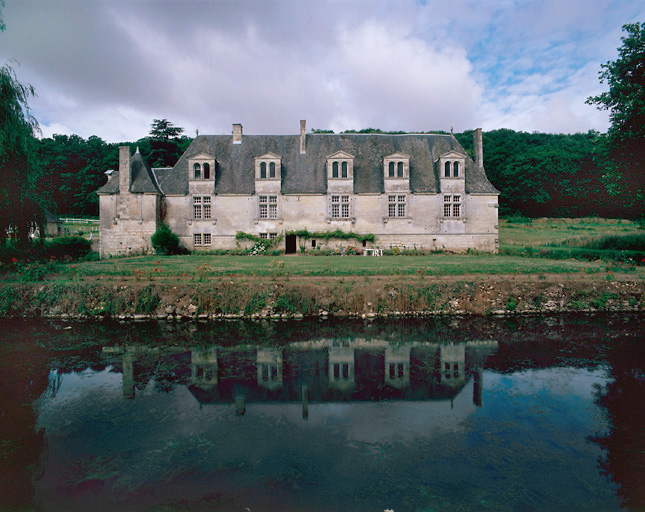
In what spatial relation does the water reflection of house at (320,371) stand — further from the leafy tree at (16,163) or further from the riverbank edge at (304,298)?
the leafy tree at (16,163)

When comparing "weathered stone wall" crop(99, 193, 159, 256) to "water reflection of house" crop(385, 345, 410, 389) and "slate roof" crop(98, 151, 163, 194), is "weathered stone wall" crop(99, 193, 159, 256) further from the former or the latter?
"water reflection of house" crop(385, 345, 410, 389)

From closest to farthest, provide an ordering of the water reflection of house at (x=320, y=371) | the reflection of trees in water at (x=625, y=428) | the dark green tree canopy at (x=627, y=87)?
the reflection of trees in water at (x=625, y=428)
the water reflection of house at (x=320, y=371)
the dark green tree canopy at (x=627, y=87)

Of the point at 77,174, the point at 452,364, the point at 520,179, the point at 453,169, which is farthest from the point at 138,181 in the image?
the point at 520,179

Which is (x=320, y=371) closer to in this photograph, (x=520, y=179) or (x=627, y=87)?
(x=627, y=87)

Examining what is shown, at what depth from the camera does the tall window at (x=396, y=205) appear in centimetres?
3281

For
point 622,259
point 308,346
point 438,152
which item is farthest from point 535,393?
point 438,152

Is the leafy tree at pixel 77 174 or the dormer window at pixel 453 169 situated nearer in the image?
the dormer window at pixel 453 169

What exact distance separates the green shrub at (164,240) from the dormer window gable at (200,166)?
188 inches

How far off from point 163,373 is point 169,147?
5261 centimetres

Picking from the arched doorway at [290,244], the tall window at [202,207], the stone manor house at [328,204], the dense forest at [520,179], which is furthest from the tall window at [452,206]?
the dense forest at [520,179]

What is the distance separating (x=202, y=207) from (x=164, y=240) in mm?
4407

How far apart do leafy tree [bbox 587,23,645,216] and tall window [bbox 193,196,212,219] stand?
28.0 meters

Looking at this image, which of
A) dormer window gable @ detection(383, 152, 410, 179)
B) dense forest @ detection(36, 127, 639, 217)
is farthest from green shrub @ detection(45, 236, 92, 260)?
dense forest @ detection(36, 127, 639, 217)

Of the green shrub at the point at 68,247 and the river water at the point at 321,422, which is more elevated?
the green shrub at the point at 68,247
